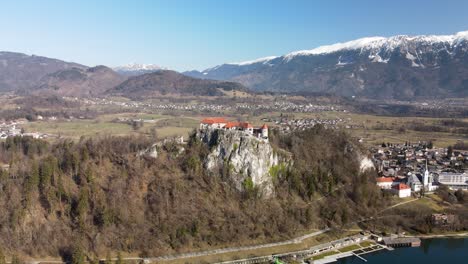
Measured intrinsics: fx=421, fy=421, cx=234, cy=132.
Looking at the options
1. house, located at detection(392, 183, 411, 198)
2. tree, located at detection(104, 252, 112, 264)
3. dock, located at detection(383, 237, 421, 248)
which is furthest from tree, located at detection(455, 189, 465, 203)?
tree, located at detection(104, 252, 112, 264)

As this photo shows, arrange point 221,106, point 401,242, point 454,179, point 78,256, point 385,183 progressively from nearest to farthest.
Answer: point 78,256
point 401,242
point 385,183
point 454,179
point 221,106

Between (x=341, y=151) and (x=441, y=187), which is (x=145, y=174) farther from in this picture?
(x=441, y=187)

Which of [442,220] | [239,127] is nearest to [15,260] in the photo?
[239,127]

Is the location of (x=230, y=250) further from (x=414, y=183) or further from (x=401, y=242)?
(x=414, y=183)

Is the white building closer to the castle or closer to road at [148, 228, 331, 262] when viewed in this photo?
road at [148, 228, 331, 262]

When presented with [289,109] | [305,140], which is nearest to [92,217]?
[305,140]
